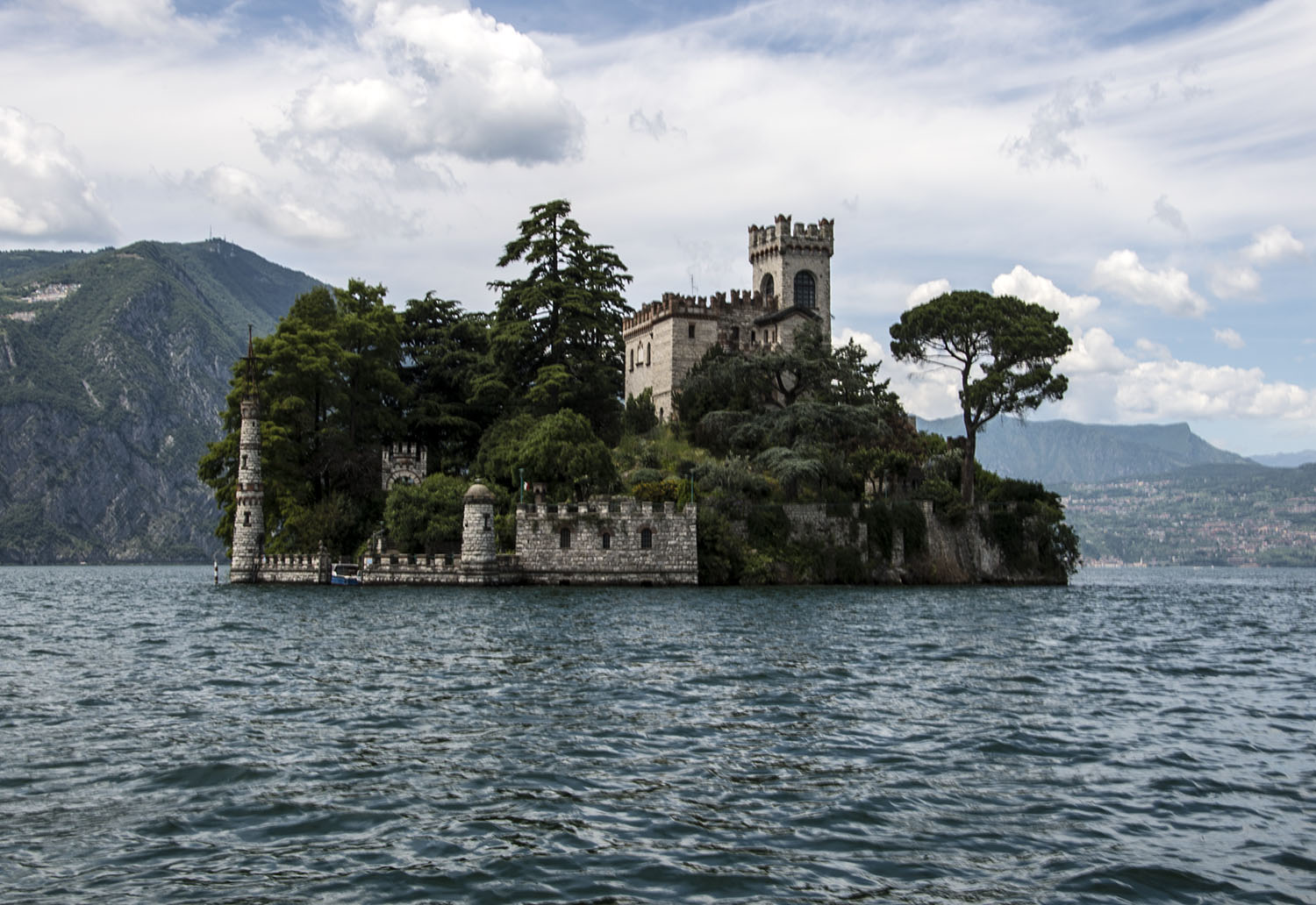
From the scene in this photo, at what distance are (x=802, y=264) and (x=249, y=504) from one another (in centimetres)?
3448

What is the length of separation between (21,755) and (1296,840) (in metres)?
14.5

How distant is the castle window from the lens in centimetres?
7312

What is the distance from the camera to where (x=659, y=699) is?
2012 cm

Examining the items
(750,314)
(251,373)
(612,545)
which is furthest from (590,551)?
(750,314)

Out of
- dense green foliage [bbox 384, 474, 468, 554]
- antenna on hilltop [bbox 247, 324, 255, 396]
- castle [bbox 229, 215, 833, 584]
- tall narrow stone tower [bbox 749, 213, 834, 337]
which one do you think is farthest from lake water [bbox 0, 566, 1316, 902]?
tall narrow stone tower [bbox 749, 213, 834, 337]

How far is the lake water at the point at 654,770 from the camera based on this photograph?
1111 centimetres

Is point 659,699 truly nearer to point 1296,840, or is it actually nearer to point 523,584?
point 1296,840

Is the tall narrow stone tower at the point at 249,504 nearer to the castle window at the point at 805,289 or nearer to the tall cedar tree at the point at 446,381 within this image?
the tall cedar tree at the point at 446,381

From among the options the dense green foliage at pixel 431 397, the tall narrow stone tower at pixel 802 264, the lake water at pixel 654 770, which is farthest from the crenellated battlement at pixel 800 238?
the lake water at pixel 654 770

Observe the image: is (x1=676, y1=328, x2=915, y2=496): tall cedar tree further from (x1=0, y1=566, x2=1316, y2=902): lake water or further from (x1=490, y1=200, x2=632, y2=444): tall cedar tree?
(x1=0, y1=566, x2=1316, y2=902): lake water

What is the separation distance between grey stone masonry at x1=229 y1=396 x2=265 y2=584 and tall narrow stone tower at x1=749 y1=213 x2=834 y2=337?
30.7m

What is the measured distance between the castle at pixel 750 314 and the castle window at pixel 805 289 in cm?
5

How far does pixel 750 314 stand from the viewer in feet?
235

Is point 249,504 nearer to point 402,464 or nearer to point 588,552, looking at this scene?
point 402,464
